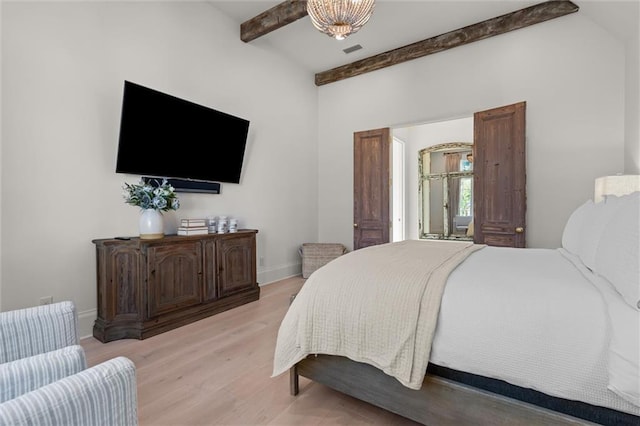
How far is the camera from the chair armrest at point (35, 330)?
44.3 inches

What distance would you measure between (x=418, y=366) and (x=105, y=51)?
11.0 ft

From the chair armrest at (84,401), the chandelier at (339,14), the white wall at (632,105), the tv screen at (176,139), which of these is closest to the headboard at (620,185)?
the white wall at (632,105)

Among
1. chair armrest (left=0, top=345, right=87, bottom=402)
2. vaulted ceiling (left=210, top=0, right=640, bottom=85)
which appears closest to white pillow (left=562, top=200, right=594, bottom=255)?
vaulted ceiling (left=210, top=0, right=640, bottom=85)

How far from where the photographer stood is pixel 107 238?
8.75 ft

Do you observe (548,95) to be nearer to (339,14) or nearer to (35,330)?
(339,14)

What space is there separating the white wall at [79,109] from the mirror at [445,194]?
5.04 metres

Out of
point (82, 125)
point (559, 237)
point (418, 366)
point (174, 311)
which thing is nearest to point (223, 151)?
point (82, 125)

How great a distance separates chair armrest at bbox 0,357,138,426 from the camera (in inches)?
26.0

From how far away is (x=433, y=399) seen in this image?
4.31 ft

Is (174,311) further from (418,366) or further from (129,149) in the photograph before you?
(418,366)

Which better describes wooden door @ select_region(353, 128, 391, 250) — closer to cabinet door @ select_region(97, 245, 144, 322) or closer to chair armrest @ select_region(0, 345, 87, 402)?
cabinet door @ select_region(97, 245, 144, 322)

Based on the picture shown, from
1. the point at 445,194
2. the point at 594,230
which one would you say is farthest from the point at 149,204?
the point at 445,194

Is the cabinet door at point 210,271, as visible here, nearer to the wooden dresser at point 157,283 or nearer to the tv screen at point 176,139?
the wooden dresser at point 157,283

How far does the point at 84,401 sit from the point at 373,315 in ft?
3.36
